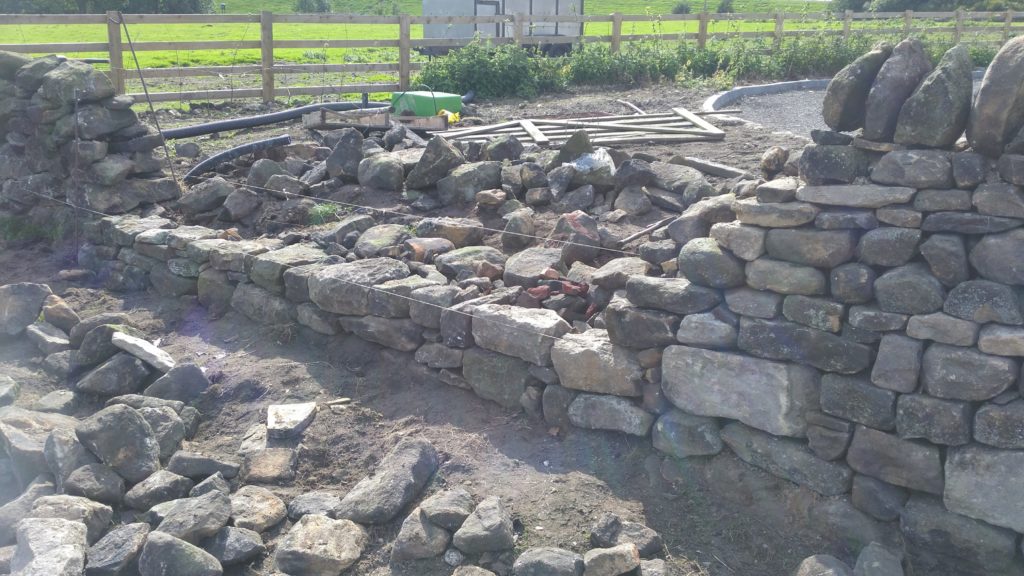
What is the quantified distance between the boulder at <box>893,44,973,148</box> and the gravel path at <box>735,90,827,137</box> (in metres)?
6.43

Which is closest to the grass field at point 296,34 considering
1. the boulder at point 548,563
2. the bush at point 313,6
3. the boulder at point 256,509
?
the bush at point 313,6

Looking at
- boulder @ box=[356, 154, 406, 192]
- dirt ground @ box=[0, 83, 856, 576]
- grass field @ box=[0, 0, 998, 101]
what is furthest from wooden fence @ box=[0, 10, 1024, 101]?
dirt ground @ box=[0, 83, 856, 576]

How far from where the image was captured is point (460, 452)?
228 inches

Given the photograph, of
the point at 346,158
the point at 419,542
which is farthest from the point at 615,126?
the point at 419,542

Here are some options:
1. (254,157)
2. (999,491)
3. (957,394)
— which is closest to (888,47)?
(957,394)

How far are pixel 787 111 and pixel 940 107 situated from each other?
972 cm

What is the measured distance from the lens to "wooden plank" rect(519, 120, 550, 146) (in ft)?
33.2

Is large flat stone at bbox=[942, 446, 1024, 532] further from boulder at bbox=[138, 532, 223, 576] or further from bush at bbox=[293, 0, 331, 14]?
bush at bbox=[293, 0, 331, 14]

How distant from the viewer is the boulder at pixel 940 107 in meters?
4.57

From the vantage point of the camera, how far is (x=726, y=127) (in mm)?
10938

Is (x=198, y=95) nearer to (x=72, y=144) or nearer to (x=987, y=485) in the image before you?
(x=72, y=144)

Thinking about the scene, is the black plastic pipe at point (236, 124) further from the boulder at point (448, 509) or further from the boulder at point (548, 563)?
the boulder at point (548, 563)

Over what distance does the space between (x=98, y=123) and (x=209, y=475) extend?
5644 millimetres

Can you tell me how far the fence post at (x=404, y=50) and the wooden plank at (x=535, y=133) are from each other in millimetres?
7505
